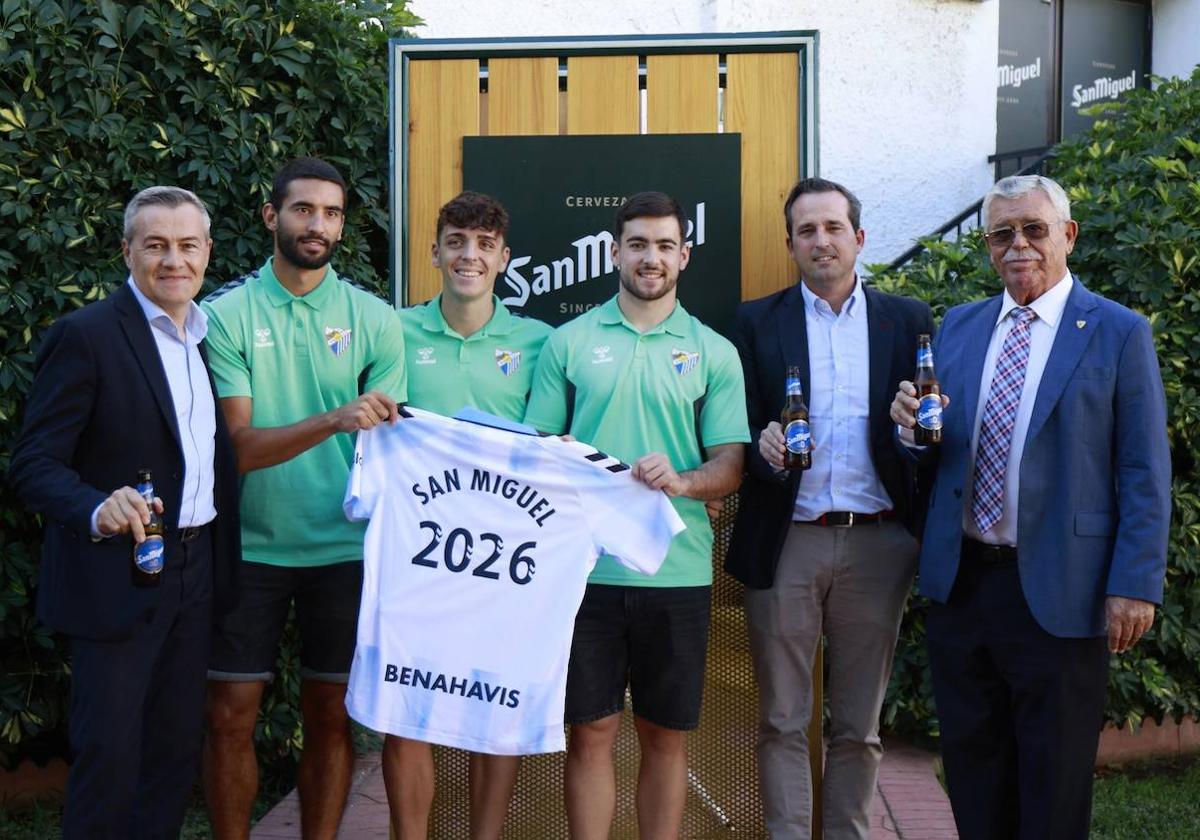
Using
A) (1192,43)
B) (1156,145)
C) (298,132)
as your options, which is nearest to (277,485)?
(298,132)

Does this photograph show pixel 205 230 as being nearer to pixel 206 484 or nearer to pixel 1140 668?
pixel 206 484

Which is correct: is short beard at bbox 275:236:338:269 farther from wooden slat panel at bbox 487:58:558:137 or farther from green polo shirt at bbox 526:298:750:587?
wooden slat panel at bbox 487:58:558:137

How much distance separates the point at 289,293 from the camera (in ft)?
12.5

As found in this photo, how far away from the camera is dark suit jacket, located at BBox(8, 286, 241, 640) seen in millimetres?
3232

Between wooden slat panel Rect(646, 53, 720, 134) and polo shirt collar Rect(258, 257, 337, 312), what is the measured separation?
4.86ft

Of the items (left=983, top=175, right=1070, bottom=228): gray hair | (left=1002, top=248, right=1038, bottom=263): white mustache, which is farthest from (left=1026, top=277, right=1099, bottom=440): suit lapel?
(left=983, top=175, right=1070, bottom=228): gray hair

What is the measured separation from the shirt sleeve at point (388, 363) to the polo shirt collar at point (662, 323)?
2.23ft

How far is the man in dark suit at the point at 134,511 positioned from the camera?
10.7 feet

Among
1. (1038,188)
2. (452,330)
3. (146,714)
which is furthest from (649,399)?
(146,714)

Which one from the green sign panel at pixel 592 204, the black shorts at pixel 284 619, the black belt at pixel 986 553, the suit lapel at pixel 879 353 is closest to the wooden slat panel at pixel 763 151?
the green sign panel at pixel 592 204

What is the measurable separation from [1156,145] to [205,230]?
459 centimetres

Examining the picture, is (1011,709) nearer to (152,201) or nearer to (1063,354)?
(1063,354)

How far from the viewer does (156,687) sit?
347cm

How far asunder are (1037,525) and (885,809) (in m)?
2.02
